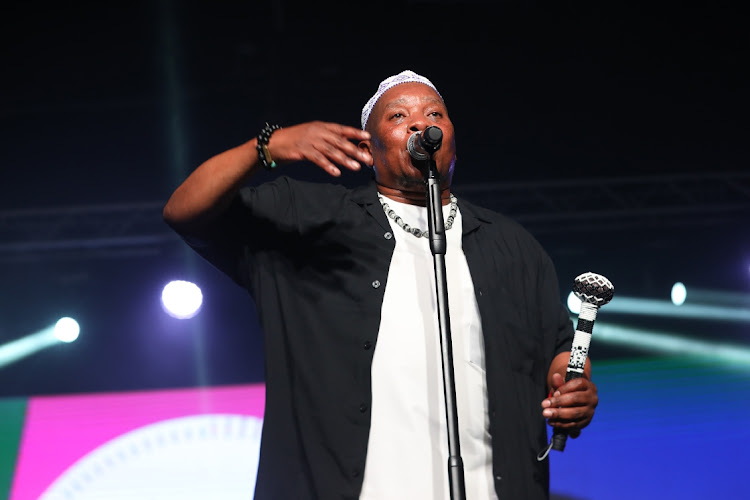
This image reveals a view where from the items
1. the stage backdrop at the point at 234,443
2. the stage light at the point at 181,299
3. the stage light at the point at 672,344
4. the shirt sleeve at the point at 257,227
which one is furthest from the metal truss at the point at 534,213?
the shirt sleeve at the point at 257,227

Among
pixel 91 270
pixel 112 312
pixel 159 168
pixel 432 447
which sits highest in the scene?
pixel 159 168

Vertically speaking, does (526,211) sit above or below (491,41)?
below

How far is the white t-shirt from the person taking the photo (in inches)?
72.3

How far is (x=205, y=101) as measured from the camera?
5.64 metres

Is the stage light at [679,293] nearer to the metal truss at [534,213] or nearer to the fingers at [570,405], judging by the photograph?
the metal truss at [534,213]

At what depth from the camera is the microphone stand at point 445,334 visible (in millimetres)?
1626

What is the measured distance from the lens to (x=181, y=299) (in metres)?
5.71

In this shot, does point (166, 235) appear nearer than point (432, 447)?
No

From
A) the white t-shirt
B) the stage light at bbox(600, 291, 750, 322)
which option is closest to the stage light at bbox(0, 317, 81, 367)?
the stage light at bbox(600, 291, 750, 322)

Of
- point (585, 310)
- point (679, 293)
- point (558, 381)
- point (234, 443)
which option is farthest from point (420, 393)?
point (679, 293)

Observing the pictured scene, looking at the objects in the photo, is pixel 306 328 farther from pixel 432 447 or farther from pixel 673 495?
pixel 673 495

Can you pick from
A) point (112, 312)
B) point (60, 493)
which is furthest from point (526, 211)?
point (60, 493)

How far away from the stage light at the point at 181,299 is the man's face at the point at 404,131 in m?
3.58

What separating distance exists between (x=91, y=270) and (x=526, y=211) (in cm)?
331
